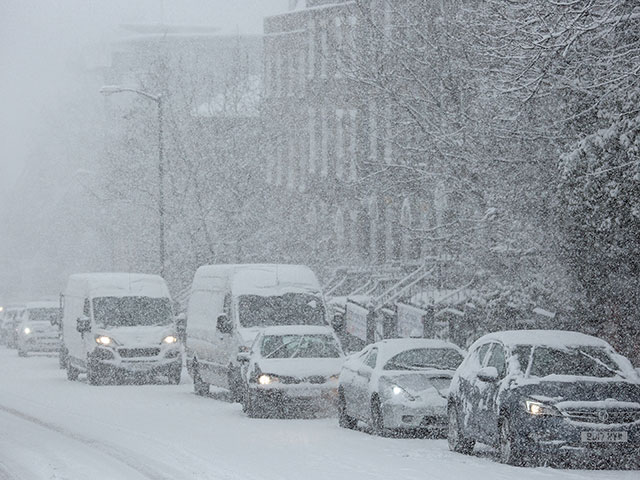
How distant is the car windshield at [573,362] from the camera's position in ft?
58.4

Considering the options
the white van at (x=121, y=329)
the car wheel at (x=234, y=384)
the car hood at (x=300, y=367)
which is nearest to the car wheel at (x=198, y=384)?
the car wheel at (x=234, y=384)

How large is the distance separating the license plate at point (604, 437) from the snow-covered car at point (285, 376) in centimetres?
853

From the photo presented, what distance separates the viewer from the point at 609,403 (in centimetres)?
1688

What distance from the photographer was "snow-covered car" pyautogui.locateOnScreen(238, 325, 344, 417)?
2467 centimetres

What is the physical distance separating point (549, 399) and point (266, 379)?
857cm

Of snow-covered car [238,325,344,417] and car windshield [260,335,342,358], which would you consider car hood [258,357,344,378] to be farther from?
car windshield [260,335,342,358]

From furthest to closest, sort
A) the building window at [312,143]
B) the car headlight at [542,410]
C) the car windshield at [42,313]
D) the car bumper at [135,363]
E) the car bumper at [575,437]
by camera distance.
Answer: the building window at [312,143] < the car windshield at [42,313] < the car bumper at [135,363] < the car headlight at [542,410] < the car bumper at [575,437]

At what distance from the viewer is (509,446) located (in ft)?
55.8

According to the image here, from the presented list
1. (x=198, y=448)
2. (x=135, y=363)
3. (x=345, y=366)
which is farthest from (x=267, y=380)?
(x=135, y=363)

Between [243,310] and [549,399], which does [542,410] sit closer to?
[549,399]

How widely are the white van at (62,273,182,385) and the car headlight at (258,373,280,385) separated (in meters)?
9.52

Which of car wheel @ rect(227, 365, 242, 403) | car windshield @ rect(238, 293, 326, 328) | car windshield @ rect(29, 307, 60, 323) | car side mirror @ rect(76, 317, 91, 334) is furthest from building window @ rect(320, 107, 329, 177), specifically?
car wheel @ rect(227, 365, 242, 403)

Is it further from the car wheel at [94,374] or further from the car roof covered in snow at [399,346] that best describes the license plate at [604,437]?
the car wheel at [94,374]

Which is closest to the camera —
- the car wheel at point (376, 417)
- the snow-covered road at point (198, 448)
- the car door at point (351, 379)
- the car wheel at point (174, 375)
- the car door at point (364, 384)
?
the snow-covered road at point (198, 448)
